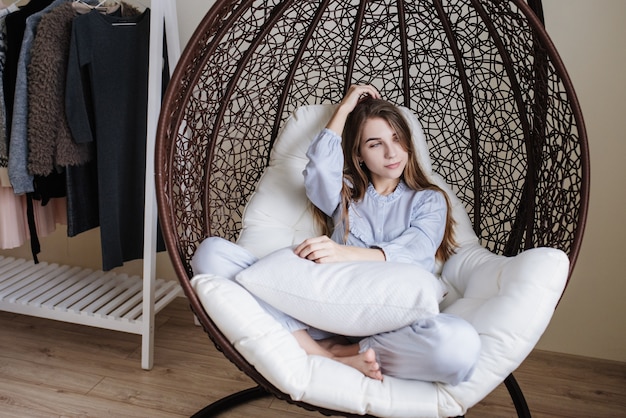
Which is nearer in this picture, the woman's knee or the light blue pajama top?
the woman's knee

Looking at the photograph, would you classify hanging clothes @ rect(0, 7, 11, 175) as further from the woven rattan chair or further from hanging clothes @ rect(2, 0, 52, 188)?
the woven rattan chair

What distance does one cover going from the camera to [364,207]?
152 centimetres

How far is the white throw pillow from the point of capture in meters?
1.12

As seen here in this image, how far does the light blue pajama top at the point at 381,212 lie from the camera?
1402 mm

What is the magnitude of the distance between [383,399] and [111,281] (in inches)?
52.8

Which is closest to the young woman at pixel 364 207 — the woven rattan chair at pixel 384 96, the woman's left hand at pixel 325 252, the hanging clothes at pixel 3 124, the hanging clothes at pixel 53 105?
the woman's left hand at pixel 325 252

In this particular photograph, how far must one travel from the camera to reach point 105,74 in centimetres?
168

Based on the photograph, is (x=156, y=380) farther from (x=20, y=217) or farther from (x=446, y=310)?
(x=446, y=310)

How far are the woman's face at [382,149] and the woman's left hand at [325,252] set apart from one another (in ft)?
0.78

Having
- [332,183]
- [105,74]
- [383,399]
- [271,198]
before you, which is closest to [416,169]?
[332,183]

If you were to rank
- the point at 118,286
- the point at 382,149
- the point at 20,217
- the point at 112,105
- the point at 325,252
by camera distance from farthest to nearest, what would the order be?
1. the point at 118,286
2. the point at 20,217
3. the point at 112,105
4. the point at 382,149
5. the point at 325,252

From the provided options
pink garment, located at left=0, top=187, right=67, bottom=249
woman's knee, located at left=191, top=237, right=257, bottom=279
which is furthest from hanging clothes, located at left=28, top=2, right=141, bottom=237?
woman's knee, located at left=191, top=237, right=257, bottom=279

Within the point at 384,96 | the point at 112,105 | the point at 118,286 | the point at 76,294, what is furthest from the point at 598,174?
the point at 76,294

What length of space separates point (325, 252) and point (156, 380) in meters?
0.80
